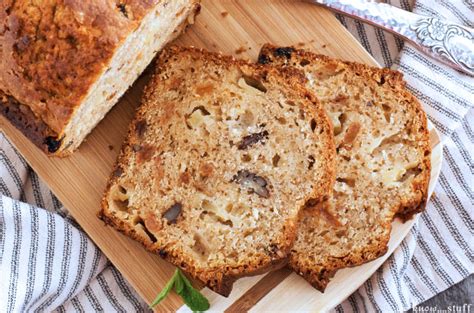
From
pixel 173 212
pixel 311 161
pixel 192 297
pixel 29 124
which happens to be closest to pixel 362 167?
pixel 311 161

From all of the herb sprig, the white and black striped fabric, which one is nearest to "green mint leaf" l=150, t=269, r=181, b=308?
the herb sprig

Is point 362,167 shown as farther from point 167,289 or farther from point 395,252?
point 167,289

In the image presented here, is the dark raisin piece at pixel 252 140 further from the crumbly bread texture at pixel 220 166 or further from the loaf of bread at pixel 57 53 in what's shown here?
the loaf of bread at pixel 57 53

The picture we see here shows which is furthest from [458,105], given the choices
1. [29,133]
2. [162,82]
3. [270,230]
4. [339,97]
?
[29,133]

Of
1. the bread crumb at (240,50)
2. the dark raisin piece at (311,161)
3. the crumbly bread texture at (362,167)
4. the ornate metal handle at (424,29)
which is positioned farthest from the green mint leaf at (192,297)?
the ornate metal handle at (424,29)

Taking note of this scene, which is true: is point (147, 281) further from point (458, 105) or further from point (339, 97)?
point (458, 105)
